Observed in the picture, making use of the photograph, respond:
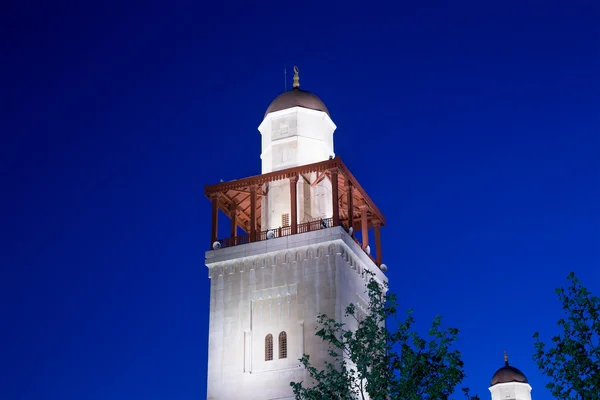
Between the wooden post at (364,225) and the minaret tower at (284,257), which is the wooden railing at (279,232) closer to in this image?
the minaret tower at (284,257)

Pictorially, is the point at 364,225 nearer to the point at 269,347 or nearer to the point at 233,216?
the point at 233,216

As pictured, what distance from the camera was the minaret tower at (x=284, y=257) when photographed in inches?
1725

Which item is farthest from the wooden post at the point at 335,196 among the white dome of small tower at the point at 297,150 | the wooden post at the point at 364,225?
the wooden post at the point at 364,225

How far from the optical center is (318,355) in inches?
1682

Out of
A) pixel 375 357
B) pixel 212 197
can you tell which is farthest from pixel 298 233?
pixel 375 357

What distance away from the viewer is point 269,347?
145 feet

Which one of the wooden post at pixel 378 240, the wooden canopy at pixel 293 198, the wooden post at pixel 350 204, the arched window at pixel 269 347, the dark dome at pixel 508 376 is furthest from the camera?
the dark dome at pixel 508 376

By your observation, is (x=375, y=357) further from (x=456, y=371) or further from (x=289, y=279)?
(x=289, y=279)

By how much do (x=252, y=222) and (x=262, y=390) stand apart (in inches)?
324

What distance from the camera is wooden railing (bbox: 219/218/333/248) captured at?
4607cm

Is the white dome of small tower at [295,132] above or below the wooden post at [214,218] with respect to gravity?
above

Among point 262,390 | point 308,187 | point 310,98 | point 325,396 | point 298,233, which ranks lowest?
point 325,396

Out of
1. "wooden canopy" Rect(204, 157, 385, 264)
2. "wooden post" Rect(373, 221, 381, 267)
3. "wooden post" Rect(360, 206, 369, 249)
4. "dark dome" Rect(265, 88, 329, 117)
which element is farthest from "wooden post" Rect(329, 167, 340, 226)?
"dark dome" Rect(265, 88, 329, 117)

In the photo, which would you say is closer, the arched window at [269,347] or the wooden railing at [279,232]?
the arched window at [269,347]
